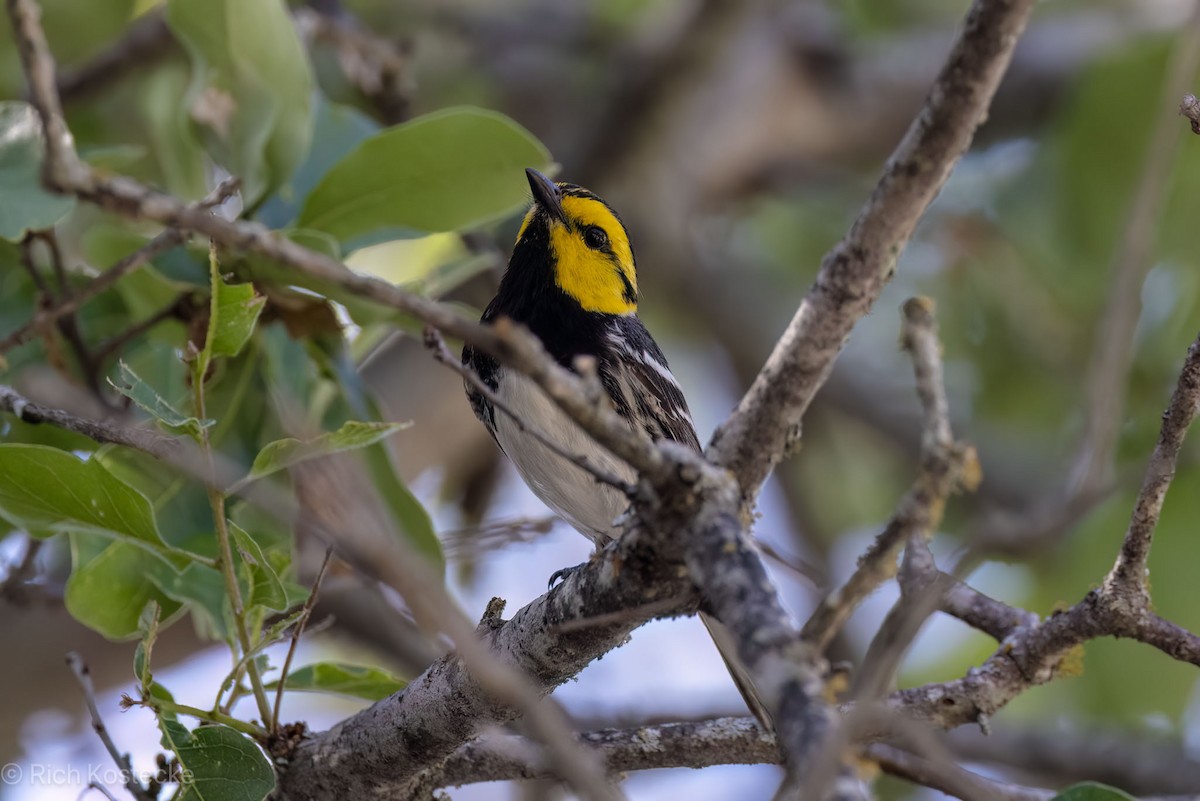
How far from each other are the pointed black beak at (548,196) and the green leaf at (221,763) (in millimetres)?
1917

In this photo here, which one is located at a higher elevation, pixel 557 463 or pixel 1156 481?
pixel 557 463

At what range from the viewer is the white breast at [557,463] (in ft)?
10.1

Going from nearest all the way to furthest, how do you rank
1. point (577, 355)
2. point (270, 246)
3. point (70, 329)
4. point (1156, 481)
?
point (270, 246), point (1156, 481), point (70, 329), point (577, 355)

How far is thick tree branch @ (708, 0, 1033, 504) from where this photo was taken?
4.95 feet

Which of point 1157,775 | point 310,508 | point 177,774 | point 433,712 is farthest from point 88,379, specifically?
point 1157,775

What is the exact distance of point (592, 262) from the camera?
3.74m

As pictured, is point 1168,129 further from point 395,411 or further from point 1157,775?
point 395,411

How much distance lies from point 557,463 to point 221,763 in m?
1.30

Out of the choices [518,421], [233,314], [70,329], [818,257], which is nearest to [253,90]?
[70,329]

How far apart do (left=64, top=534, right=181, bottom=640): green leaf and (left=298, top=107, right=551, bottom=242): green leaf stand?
972 mm

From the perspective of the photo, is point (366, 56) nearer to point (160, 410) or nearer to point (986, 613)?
point (160, 410)

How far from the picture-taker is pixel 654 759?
7.67 feet

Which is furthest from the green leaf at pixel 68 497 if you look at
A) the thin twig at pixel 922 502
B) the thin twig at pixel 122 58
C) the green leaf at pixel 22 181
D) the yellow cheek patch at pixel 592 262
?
the thin twig at pixel 122 58

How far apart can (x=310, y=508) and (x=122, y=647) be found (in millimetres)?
1999
